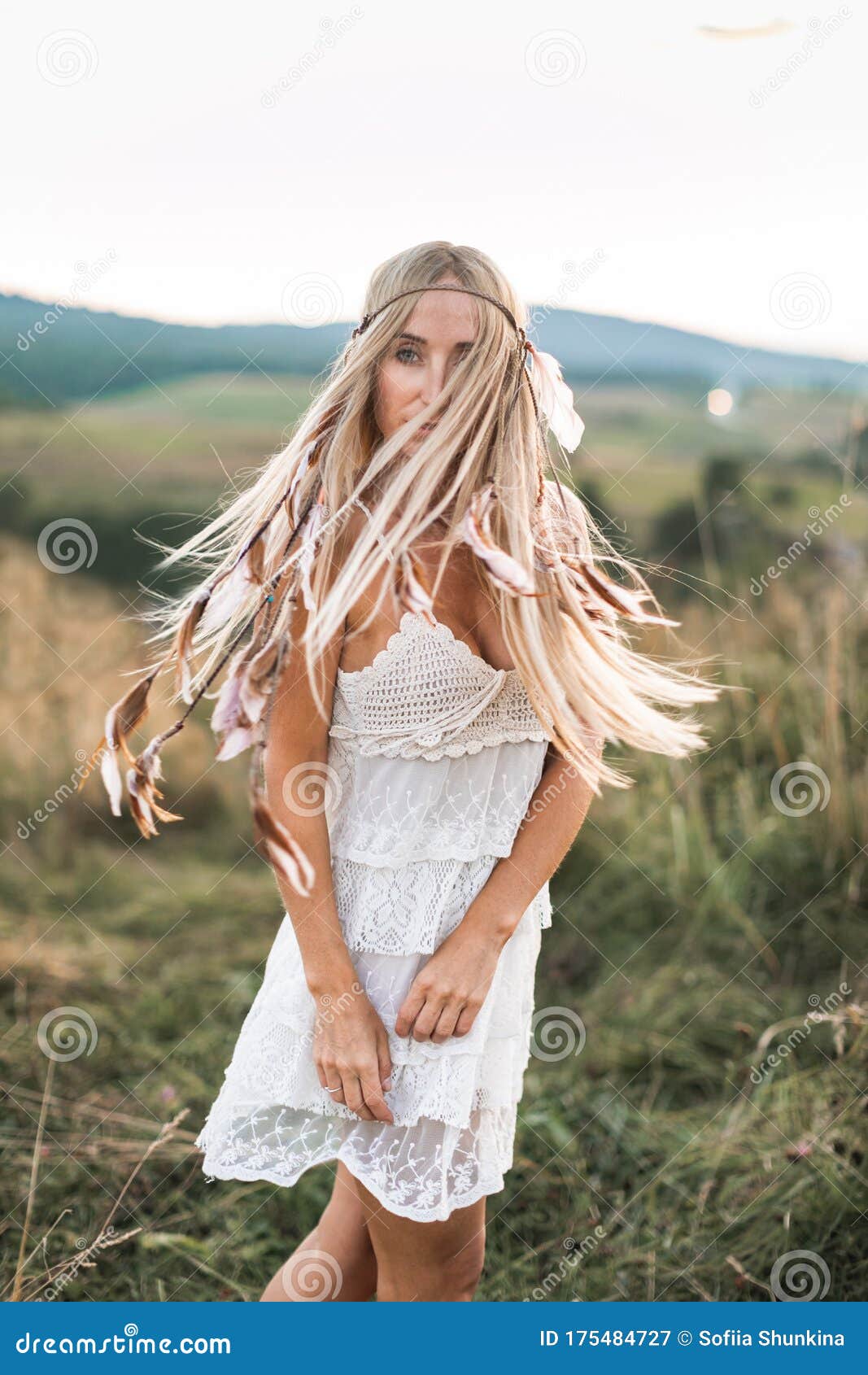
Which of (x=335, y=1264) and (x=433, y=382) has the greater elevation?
(x=433, y=382)

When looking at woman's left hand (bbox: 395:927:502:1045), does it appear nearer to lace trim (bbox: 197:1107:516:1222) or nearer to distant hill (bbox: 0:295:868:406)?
lace trim (bbox: 197:1107:516:1222)

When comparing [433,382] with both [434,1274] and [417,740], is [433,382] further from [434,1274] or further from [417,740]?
[434,1274]

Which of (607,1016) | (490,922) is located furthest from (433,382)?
(607,1016)

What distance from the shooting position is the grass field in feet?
7.87

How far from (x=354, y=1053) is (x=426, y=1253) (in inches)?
15.2

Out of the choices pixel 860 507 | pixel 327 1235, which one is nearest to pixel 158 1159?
pixel 327 1235

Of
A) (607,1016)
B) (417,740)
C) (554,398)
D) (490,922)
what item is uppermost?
(554,398)

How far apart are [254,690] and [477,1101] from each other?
2.59 feet

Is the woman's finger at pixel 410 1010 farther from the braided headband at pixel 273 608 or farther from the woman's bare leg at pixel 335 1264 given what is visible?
the woman's bare leg at pixel 335 1264

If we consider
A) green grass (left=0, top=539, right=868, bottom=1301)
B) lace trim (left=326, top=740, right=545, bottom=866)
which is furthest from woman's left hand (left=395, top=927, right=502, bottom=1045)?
green grass (left=0, top=539, right=868, bottom=1301)

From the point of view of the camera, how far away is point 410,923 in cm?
156

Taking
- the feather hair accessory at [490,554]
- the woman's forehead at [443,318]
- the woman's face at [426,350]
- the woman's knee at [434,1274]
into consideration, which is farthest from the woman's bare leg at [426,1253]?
the woman's forehead at [443,318]

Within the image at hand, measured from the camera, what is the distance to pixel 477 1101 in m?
1.59

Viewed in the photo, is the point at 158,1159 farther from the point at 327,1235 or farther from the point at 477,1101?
the point at 477,1101
